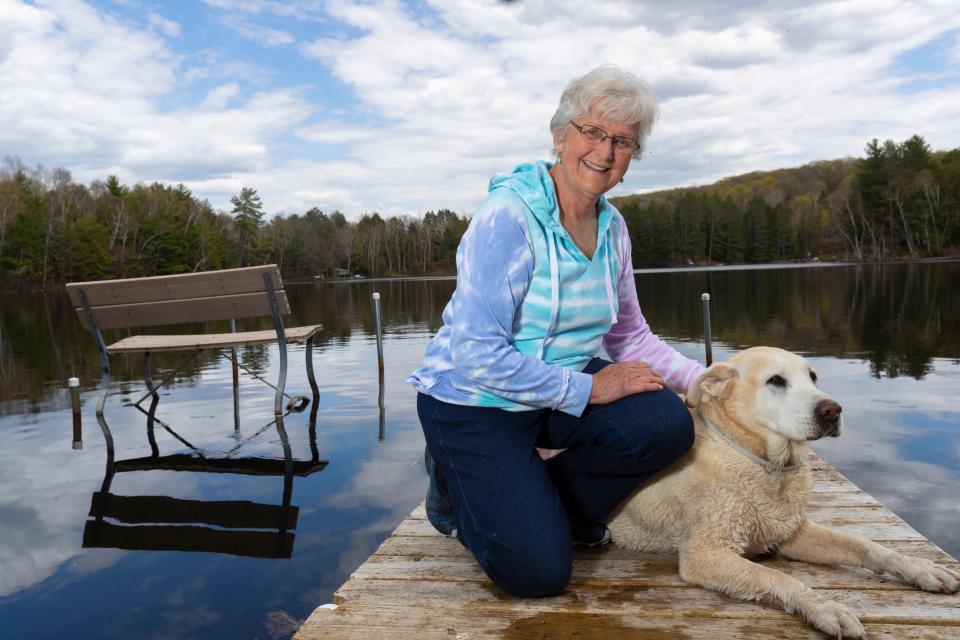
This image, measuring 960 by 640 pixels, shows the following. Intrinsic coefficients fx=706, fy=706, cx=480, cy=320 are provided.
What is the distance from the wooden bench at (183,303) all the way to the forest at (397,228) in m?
69.6

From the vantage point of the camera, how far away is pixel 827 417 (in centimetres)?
262

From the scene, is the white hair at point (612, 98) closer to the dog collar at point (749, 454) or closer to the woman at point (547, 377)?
the woman at point (547, 377)

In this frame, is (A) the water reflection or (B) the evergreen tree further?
(B) the evergreen tree

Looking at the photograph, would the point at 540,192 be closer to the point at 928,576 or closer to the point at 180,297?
the point at 928,576

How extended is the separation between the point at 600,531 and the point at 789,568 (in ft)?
2.59

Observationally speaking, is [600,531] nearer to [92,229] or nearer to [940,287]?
[940,287]

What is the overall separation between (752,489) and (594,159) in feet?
4.92

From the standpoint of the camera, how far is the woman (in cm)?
280

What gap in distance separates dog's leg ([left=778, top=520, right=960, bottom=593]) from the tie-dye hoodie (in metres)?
1.11

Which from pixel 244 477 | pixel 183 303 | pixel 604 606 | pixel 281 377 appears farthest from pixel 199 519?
pixel 604 606

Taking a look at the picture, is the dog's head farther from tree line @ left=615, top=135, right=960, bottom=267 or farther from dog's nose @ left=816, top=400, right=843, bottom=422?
tree line @ left=615, top=135, right=960, bottom=267

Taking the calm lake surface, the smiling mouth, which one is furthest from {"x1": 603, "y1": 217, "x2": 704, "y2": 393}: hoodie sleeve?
the calm lake surface

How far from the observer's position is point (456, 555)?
3.29 metres

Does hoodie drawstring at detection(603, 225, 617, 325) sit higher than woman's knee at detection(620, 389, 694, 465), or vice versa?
hoodie drawstring at detection(603, 225, 617, 325)
